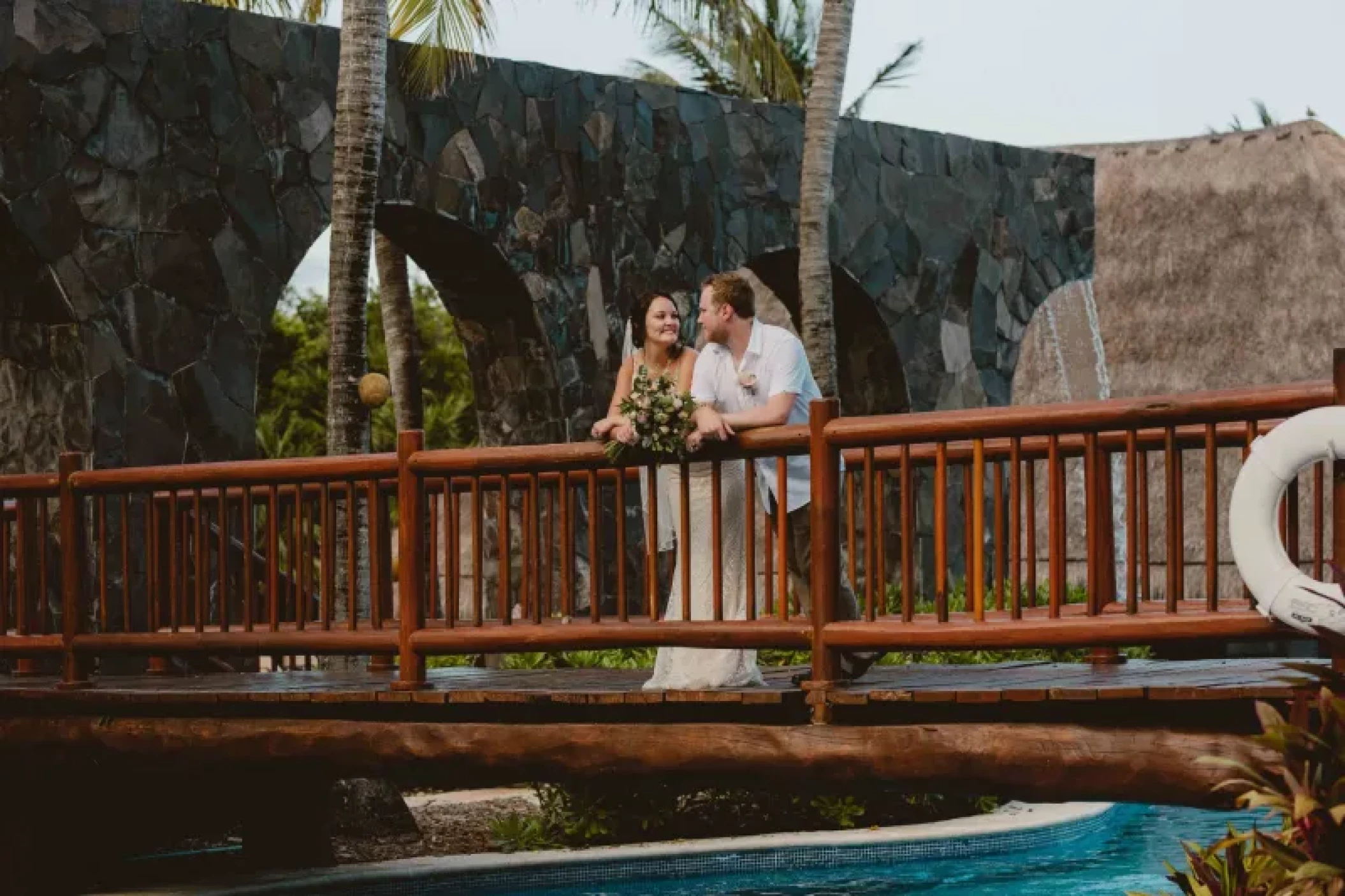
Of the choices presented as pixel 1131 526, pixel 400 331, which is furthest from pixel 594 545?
pixel 400 331

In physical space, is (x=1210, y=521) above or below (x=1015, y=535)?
above

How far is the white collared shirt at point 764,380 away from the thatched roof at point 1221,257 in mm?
14519

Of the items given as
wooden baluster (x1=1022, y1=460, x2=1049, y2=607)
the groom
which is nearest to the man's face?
the groom

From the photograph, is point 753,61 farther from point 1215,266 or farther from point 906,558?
point 906,558

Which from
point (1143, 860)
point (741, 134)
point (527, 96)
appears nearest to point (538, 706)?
point (1143, 860)

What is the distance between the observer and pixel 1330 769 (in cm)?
611

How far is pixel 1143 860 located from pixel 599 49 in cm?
2483

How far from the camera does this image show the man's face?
798cm

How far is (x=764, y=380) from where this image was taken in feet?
26.3

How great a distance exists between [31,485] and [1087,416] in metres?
4.84

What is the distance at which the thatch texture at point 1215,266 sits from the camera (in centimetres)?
2239

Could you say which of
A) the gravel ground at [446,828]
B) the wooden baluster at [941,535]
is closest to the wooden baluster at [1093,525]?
the wooden baluster at [941,535]

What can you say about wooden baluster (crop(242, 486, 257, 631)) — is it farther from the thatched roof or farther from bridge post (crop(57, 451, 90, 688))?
the thatched roof

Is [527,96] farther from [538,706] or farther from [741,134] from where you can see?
[538,706]
